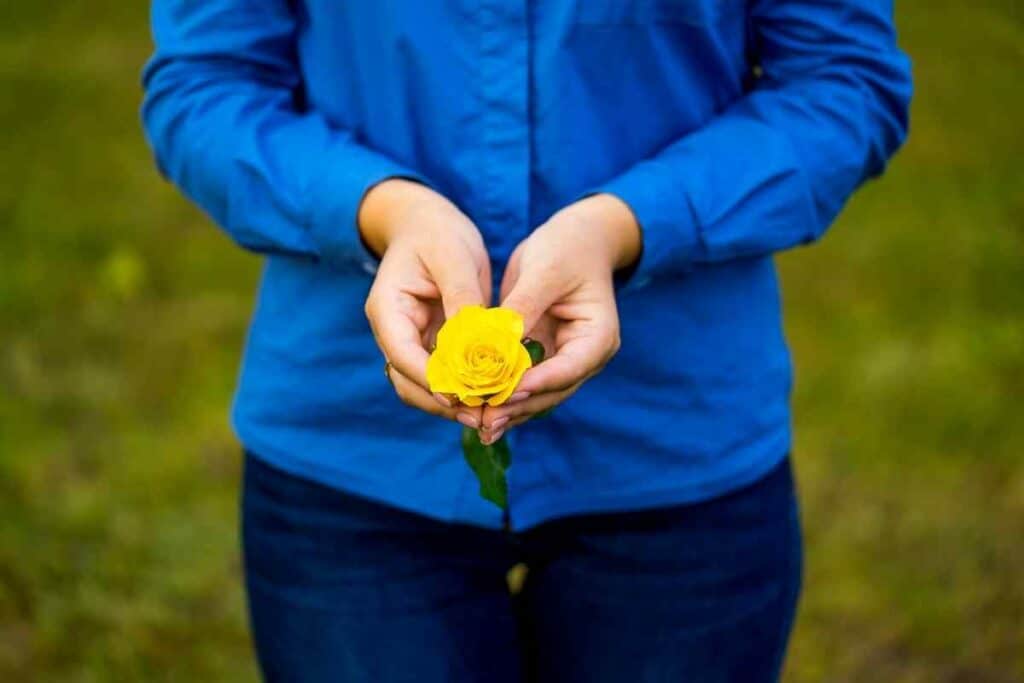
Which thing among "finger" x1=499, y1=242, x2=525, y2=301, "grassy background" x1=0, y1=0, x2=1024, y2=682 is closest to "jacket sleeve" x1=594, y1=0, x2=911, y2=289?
"finger" x1=499, y1=242, x2=525, y2=301

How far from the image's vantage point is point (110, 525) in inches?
113

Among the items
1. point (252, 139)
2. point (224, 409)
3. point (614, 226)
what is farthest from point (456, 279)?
point (224, 409)

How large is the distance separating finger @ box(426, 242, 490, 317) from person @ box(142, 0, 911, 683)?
8 cm

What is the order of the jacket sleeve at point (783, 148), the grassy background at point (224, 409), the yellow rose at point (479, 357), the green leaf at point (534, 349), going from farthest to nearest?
the grassy background at point (224, 409) < the jacket sleeve at point (783, 148) < the green leaf at point (534, 349) < the yellow rose at point (479, 357)

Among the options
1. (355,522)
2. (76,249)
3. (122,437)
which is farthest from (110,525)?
(355,522)

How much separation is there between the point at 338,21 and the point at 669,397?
515 mm

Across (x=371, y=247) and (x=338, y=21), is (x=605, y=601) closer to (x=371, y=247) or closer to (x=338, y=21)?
(x=371, y=247)

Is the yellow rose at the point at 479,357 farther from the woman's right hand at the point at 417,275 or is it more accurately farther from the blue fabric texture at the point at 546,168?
the blue fabric texture at the point at 546,168

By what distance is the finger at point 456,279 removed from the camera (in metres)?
1.05

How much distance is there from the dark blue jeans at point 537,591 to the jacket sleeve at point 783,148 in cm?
29

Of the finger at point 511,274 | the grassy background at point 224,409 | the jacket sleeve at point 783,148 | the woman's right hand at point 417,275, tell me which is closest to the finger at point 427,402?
the woman's right hand at point 417,275

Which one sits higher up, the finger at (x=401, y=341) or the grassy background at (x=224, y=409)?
the finger at (x=401, y=341)

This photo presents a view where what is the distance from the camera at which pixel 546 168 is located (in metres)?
1.23

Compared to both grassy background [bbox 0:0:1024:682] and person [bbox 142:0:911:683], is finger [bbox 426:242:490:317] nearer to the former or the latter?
person [bbox 142:0:911:683]
